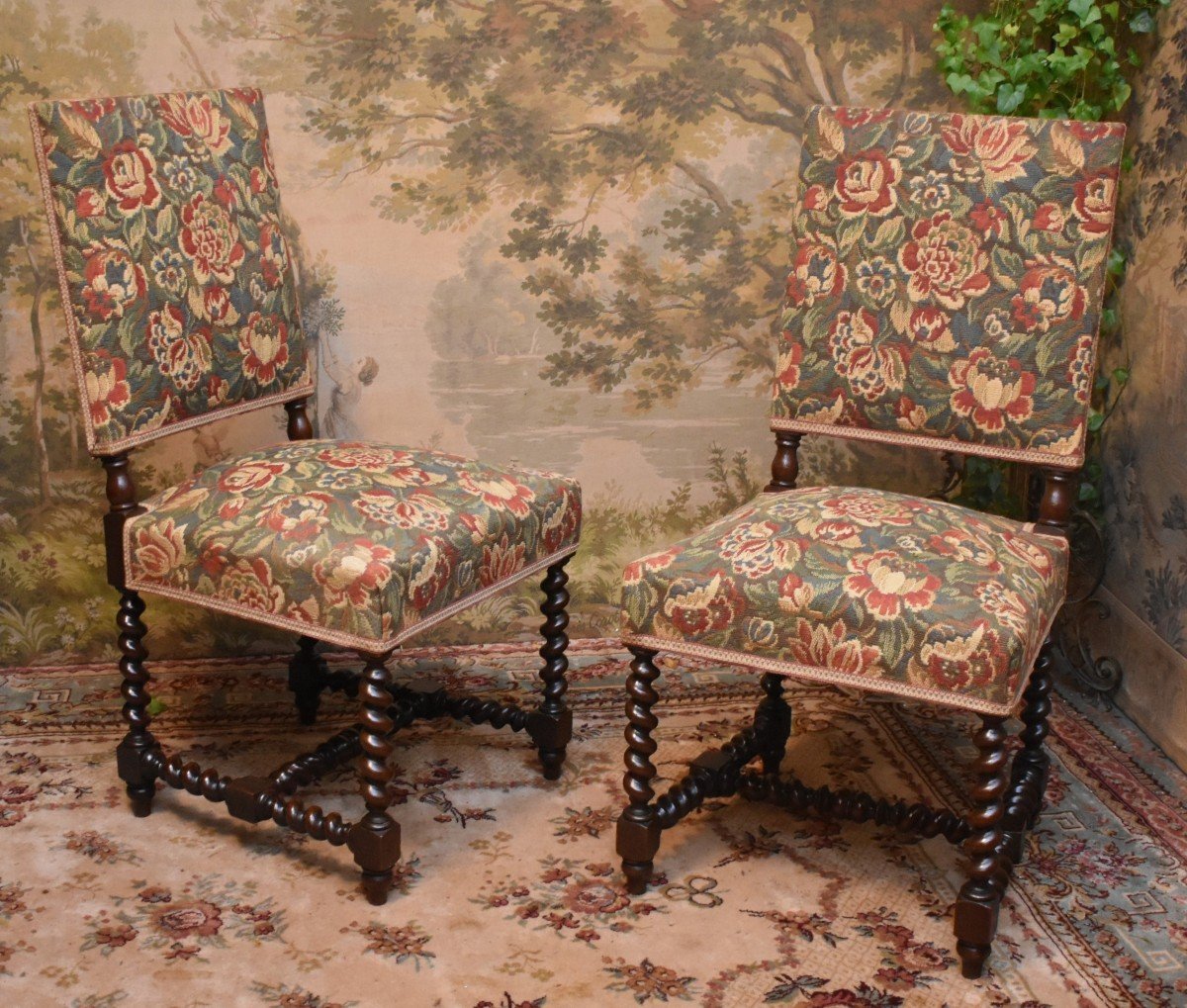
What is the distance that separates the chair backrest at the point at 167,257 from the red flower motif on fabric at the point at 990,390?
4.46 ft

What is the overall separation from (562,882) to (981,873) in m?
0.75

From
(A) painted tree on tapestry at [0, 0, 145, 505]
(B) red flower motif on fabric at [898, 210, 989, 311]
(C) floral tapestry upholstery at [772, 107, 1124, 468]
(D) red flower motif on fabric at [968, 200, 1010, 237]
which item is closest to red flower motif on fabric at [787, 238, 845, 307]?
(C) floral tapestry upholstery at [772, 107, 1124, 468]

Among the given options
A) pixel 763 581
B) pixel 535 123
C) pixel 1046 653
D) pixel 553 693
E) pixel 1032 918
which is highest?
pixel 535 123

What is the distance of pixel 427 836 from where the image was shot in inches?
112

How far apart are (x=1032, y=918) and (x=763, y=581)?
2.57 feet

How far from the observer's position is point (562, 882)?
2705 mm

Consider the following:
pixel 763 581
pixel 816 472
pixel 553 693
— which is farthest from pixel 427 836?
pixel 816 472

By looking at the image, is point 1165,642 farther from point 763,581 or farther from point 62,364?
point 62,364

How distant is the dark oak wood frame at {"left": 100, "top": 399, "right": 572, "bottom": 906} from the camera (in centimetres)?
261

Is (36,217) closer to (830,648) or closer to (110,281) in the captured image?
(110,281)

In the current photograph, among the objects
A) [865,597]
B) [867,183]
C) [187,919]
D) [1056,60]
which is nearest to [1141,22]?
[1056,60]

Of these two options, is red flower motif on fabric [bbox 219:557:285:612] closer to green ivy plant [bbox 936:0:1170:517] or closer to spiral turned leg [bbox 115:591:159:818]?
spiral turned leg [bbox 115:591:159:818]

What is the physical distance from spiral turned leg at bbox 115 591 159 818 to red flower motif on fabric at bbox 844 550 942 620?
4.41ft

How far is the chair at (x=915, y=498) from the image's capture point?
7.90 feet
